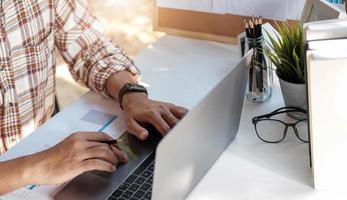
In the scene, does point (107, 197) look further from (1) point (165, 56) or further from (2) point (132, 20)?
(2) point (132, 20)

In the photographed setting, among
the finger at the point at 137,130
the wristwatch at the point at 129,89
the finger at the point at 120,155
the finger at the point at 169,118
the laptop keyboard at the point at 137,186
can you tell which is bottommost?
the laptop keyboard at the point at 137,186

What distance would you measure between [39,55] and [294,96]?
665mm

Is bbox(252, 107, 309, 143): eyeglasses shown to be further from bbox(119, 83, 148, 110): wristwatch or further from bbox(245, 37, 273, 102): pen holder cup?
bbox(119, 83, 148, 110): wristwatch

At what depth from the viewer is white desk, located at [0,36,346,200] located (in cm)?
93

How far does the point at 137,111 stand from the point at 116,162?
0.17 meters

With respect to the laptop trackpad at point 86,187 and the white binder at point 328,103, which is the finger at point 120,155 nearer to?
the laptop trackpad at point 86,187

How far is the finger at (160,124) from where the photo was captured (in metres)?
1.09

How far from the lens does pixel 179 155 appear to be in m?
0.79

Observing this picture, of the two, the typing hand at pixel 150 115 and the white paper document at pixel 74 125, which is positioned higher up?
the typing hand at pixel 150 115

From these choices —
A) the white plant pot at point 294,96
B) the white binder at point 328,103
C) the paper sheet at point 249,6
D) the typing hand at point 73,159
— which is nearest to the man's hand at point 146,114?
the typing hand at point 73,159

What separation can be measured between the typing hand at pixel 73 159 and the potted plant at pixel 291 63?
37cm

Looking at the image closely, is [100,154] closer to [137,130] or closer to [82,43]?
[137,130]

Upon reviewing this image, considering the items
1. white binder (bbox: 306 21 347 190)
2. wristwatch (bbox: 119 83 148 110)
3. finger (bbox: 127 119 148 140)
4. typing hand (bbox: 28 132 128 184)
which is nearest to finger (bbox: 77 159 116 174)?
typing hand (bbox: 28 132 128 184)

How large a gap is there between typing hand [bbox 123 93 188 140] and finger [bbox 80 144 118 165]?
0.10 meters
